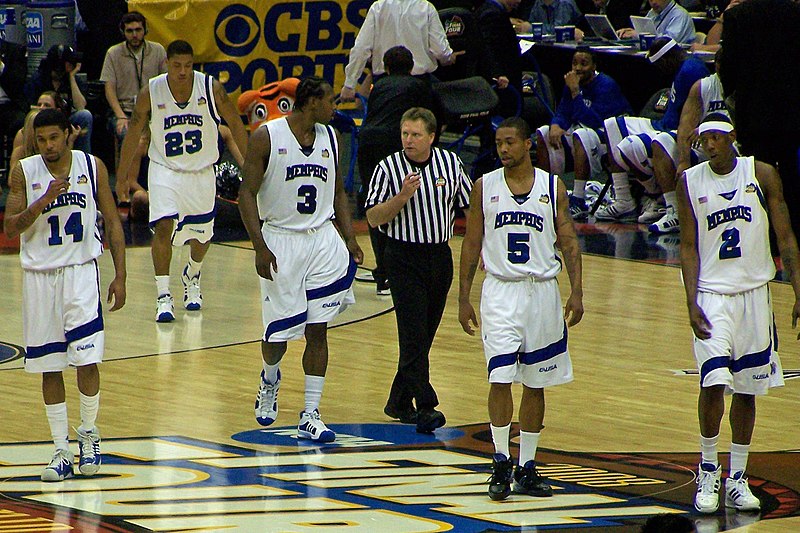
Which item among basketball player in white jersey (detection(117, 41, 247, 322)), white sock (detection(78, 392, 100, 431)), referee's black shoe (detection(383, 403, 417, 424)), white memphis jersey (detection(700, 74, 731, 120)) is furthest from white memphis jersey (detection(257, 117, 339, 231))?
white memphis jersey (detection(700, 74, 731, 120))

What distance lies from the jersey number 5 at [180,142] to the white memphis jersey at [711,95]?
4.62 m

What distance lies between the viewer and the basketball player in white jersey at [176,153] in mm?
11062

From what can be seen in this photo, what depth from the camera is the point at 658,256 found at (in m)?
13.6

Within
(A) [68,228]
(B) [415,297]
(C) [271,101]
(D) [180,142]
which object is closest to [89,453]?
(A) [68,228]

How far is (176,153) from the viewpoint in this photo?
11.2 meters

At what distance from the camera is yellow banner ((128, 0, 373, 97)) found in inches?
680

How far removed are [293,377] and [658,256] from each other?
5092 mm

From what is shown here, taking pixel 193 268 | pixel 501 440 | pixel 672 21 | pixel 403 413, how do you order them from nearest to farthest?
pixel 501 440
pixel 403 413
pixel 193 268
pixel 672 21

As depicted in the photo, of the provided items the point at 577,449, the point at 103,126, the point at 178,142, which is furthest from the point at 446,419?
the point at 103,126

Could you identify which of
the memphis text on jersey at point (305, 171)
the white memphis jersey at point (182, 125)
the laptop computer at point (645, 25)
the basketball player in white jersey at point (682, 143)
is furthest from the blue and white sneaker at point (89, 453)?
the laptop computer at point (645, 25)

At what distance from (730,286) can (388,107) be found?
463 centimetres

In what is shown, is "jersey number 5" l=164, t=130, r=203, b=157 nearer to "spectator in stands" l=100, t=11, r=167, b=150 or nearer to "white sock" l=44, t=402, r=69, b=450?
"white sock" l=44, t=402, r=69, b=450

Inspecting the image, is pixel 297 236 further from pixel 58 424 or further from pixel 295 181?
pixel 58 424

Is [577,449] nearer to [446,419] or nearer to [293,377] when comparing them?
[446,419]
